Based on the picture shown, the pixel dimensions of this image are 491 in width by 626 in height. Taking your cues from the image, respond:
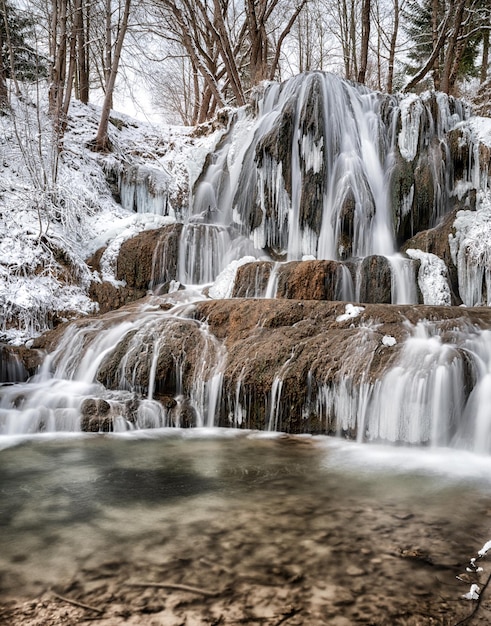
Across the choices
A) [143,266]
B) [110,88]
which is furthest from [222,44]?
[143,266]

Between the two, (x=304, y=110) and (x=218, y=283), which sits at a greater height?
(x=304, y=110)

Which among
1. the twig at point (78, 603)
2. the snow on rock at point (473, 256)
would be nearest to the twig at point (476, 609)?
the twig at point (78, 603)

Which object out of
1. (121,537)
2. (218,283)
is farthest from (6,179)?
(121,537)

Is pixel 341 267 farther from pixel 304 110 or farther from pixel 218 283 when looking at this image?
pixel 304 110

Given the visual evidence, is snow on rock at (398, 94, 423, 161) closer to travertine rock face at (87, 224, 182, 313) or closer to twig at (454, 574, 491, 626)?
travertine rock face at (87, 224, 182, 313)

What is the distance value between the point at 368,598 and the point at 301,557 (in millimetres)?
456

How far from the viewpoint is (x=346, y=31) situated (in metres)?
20.6

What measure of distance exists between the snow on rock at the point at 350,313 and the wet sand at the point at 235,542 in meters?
2.07

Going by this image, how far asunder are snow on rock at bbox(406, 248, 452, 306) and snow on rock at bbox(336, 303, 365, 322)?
264cm

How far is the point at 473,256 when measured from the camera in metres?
8.77

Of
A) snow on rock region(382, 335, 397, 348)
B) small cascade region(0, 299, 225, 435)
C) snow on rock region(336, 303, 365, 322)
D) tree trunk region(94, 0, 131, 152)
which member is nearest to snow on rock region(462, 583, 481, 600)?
snow on rock region(382, 335, 397, 348)

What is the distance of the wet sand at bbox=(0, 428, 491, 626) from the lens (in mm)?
2176

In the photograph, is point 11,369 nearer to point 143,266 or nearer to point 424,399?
point 143,266

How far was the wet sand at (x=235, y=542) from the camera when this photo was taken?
218cm
